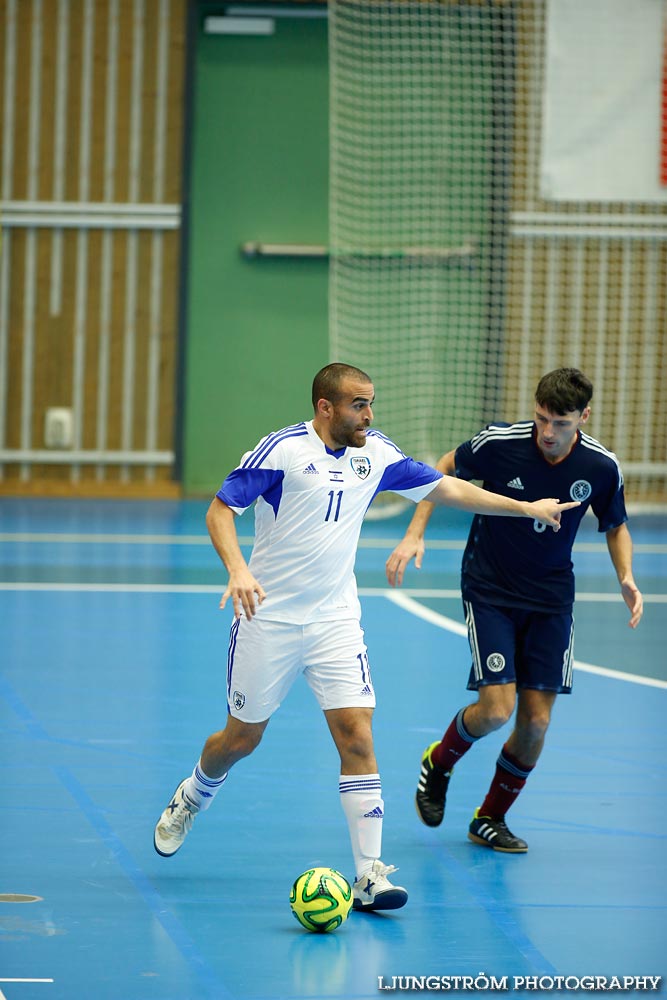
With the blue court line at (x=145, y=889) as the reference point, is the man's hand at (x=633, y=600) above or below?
above

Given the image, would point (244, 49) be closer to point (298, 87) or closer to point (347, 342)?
point (298, 87)

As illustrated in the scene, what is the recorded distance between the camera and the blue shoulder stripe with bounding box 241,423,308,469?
509cm

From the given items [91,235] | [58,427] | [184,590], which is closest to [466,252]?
[91,235]

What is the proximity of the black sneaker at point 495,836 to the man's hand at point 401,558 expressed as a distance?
108 centimetres

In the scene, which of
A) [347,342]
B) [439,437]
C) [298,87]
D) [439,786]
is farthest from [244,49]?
[439,786]

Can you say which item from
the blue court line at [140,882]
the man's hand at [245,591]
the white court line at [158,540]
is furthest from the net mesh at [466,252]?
the man's hand at [245,591]

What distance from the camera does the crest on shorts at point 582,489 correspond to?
583 cm

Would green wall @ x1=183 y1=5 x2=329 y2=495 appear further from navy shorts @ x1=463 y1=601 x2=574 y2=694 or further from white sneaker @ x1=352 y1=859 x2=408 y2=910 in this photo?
white sneaker @ x1=352 y1=859 x2=408 y2=910

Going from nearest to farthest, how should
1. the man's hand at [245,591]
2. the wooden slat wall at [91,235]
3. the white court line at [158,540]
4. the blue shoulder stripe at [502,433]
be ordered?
the man's hand at [245,591] → the blue shoulder stripe at [502,433] → the white court line at [158,540] → the wooden slat wall at [91,235]

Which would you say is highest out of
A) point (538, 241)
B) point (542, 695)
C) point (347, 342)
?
point (538, 241)

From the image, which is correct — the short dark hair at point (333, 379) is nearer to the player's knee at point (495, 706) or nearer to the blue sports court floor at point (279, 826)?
the player's knee at point (495, 706)

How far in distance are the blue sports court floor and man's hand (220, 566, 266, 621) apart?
1.09 metres

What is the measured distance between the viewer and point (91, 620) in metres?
10.8

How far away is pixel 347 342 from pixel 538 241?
2.92 m
